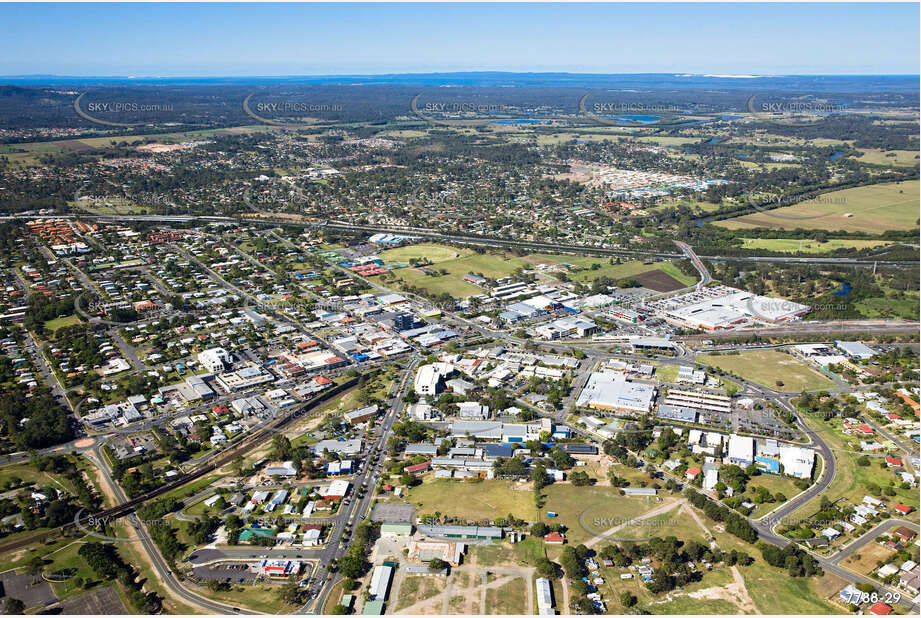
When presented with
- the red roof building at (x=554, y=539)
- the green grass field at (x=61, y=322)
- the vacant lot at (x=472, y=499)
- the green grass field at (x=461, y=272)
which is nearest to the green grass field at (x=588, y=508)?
the red roof building at (x=554, y=539)

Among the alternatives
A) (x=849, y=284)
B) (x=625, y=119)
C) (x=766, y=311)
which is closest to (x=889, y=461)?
(x=766, y=311)

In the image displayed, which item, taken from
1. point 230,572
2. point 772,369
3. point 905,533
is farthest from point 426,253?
point 905,533

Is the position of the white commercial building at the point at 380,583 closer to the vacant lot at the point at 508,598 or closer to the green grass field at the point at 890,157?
→ the vacant lot at the point at 508,598

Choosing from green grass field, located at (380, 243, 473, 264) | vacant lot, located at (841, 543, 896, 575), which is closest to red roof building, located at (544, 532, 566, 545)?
vacant lot, located at (841, 543, 896, 575)

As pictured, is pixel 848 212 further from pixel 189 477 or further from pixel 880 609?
pixel 189 477

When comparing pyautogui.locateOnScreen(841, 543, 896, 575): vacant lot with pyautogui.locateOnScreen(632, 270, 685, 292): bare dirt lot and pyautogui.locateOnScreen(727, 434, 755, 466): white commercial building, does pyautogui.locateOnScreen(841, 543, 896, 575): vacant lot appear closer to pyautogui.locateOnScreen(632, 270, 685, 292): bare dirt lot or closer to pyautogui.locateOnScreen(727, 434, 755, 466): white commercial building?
pyautogui.locateOnScreen(727, 434, 755, 466): white commercial building

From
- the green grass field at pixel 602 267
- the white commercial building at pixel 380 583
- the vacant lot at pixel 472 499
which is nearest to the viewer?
the white commercial building at pixel 380 583

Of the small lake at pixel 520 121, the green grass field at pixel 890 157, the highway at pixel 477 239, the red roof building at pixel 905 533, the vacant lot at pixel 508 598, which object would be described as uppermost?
the small lake at pixel 520 121
